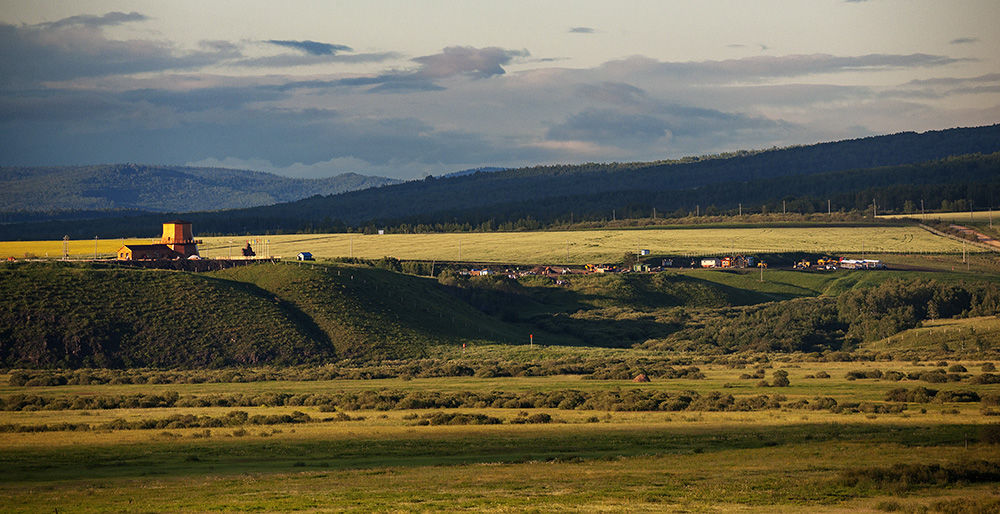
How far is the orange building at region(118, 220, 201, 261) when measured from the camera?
12975 cm

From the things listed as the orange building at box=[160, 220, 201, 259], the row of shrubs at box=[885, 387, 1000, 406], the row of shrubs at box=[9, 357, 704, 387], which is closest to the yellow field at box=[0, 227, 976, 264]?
the orange building at box=[160, 220, 201, 259]

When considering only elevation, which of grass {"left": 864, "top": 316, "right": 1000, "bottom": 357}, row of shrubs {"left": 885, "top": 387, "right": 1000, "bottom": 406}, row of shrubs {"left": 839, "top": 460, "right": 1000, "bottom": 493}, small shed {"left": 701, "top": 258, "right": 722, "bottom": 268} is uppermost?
small shed {"left": 701, "top": 258, "right": 722, "bottom": 268}

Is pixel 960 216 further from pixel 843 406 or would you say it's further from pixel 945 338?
pixel 843 406

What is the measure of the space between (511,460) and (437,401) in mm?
21479

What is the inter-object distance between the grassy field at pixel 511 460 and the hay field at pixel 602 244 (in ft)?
302

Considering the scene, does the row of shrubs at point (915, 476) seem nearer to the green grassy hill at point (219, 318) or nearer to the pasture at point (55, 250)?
the green grassy hill at point (219, 318)

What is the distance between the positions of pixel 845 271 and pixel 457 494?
111 metres

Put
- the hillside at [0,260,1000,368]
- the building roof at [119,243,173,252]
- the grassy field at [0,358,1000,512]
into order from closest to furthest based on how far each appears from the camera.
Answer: the grassy field at [0,358,1000,512] < the hillside at [0,260,1000,368] < the building roof at [119,243,173,252]

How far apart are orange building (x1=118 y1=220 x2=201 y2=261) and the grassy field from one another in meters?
67.6

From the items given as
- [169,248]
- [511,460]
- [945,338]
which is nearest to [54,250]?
[169,248]

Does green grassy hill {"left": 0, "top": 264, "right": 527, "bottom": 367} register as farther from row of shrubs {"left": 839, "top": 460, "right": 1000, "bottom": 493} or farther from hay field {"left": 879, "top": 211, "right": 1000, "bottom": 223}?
hay field {"left": 879, "top": 211, "right": 1000, "bottom": 223}

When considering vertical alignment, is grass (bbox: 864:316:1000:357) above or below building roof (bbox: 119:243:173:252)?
below

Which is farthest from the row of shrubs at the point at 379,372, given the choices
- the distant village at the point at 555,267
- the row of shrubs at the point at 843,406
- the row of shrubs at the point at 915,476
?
the distant village at the point at 555,267

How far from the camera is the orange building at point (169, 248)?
426 ft
